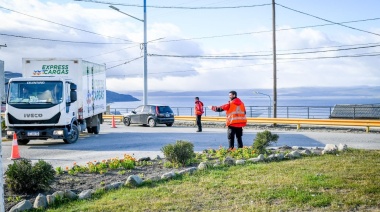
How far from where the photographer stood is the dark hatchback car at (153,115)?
2894 centimetres

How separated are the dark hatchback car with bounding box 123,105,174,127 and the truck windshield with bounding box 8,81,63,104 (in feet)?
40.3

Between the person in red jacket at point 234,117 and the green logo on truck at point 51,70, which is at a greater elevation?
the green logo on truck at point 51,70

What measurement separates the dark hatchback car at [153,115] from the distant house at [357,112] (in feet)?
41.6

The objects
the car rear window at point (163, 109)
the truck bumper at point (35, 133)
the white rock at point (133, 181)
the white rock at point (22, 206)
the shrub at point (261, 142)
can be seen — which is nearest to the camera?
the white rock at point (22, 206)

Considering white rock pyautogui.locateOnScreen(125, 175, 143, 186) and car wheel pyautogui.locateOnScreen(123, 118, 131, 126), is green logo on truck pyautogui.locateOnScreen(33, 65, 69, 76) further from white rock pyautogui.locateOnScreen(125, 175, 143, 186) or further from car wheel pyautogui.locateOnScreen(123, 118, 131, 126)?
car wheel pyautogui.locateOnScreen(123, 118, 131, 126)

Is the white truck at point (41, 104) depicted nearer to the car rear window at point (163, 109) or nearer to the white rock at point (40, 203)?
the car rear window at point (163, 109)

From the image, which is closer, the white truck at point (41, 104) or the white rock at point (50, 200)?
the white rock at point (50, 200)

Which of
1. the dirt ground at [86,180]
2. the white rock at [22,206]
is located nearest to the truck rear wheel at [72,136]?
the dirt ground at [86,180]

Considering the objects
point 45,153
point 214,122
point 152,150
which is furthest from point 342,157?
point 214,122

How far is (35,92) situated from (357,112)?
24.8m

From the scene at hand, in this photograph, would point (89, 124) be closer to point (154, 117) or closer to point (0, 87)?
point (154, 117)

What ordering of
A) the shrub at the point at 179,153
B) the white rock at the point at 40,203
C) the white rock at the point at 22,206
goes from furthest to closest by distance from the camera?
1. the shrub at the point at 179,153
2. the white rock at the point at 40,203
3. the white rock at the point at 22,206

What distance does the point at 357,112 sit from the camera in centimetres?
3306

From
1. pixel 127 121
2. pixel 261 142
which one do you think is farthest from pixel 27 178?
pixel 127 121
